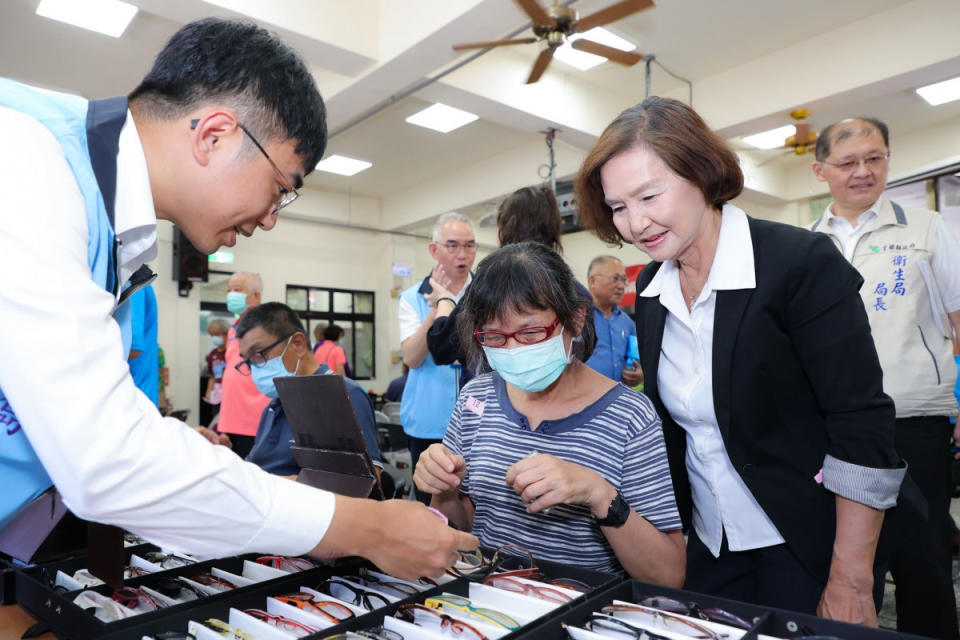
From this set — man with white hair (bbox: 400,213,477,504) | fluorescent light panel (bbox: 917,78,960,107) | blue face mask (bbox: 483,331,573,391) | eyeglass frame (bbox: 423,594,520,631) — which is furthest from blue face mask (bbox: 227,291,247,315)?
fluorescent light panel (bbox: 917,78,960,107)

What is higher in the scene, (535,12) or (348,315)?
(535,12)

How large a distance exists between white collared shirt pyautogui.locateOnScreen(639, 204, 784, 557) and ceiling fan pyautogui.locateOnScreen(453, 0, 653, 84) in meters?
2.92

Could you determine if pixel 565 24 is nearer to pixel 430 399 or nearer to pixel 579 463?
pixel 430 399

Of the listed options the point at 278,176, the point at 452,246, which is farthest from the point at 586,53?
the point at 278,176

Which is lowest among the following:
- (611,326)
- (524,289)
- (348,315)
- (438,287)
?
(524,289)

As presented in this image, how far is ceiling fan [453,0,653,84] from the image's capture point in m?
3.82

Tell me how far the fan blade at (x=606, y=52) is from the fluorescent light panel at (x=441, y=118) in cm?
232

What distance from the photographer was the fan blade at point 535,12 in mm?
3725

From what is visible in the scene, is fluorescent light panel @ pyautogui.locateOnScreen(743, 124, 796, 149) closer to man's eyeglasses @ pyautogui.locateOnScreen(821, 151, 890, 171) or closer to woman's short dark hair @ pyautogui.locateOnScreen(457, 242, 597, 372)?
man's eyeglasses @ pyautogui.locateOnScreen(821, 151, 890, 171)

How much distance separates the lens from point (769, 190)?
8172mm

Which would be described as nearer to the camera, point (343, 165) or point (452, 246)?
point (452, 246)

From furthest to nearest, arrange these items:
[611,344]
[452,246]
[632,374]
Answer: [632,374]
[611,344]
[452,246]

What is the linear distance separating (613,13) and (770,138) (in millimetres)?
4096

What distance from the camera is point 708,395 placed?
1.27 m
